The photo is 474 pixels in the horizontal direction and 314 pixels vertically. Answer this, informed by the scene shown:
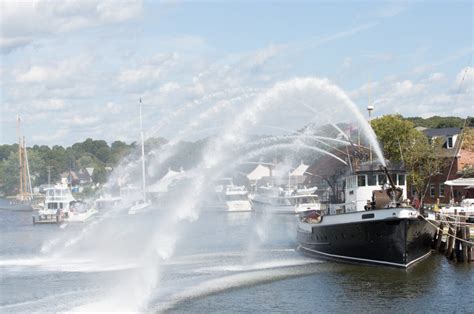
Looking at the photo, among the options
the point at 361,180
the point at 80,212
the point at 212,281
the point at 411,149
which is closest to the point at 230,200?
the point at 80,212

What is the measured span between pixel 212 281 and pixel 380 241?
1297 cm

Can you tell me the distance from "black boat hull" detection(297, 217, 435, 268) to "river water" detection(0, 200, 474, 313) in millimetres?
891

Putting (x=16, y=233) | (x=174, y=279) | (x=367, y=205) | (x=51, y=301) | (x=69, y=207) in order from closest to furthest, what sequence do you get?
(x=51, y=301)
(x=174, y=279)
(x=367, y=205)
(x=16, y=233)
(x=69, y=207)

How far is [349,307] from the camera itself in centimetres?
4409

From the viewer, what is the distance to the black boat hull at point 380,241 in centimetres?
5428

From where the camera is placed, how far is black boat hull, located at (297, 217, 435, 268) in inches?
2137

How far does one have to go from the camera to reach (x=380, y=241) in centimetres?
5544

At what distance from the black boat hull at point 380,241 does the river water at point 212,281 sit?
891mm

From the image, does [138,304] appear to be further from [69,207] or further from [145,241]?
[69,207]

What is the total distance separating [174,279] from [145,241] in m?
27.6

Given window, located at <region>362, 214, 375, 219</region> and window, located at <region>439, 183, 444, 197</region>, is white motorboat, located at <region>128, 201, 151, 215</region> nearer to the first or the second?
window, located at <region>439, 183, 444, 197</region>

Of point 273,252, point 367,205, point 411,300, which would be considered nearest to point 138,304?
point 411,300

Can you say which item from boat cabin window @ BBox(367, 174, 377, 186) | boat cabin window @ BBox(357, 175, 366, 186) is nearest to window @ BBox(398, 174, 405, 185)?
boat cabin window @ BBox(367, 174, 377, 186)

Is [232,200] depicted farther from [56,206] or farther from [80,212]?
[80,212]
